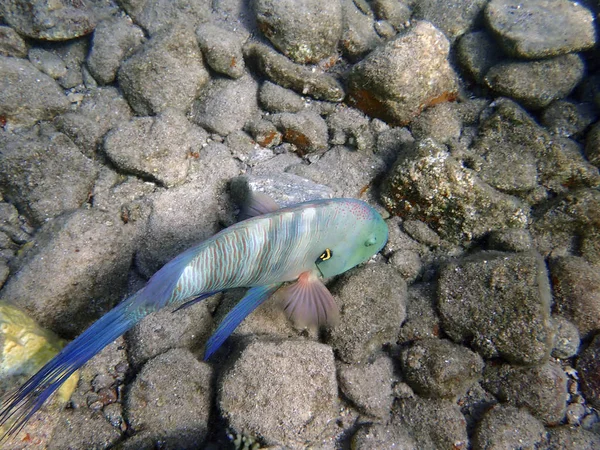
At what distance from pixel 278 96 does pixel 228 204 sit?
66.5 inches

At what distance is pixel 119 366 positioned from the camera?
318 centimetres

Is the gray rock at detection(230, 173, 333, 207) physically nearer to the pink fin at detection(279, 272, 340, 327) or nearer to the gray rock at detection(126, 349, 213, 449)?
the pink fin at detection(279, 272, 340, 327)

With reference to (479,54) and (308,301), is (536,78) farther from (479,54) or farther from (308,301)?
(308,301)

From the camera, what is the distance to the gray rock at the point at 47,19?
4.52 metres

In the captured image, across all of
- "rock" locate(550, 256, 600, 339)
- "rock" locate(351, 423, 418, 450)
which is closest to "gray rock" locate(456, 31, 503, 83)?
"rock" locate(550, 256, 600, 339)

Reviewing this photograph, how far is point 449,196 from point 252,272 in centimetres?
247

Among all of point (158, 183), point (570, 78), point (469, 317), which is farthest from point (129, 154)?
point (570, 78)

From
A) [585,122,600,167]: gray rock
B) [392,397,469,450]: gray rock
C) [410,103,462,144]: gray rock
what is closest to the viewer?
[392,397,469,450]: gray rock

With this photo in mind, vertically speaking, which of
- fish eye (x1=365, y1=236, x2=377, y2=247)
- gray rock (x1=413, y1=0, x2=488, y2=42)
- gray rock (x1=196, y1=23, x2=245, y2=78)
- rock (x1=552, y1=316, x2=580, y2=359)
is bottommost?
rock (x1=552, y1=316, x2=580, y2=359)

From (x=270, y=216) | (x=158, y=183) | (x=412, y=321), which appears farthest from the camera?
(x=158, y=183)

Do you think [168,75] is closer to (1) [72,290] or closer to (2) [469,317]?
(1) [72,290]

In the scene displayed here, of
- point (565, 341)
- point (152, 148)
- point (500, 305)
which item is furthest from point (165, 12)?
point (565, 341)

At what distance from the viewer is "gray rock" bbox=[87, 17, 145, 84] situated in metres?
4.59

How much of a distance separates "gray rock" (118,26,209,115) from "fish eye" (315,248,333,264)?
3096 mm
